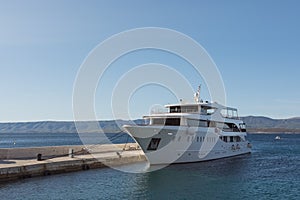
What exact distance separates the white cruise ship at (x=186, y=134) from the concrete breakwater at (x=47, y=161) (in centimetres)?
386

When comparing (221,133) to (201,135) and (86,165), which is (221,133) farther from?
(86,165)

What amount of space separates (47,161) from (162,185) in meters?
10.2

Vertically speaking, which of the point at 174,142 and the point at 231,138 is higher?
the point at 231,138

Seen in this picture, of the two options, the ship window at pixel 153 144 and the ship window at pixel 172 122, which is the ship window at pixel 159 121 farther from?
the ship window at pixel 153 144

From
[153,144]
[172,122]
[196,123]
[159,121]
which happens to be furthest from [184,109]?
[153,144]

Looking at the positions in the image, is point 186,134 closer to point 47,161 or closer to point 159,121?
point 159,121

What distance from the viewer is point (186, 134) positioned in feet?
115

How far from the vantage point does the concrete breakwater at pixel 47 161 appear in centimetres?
2475

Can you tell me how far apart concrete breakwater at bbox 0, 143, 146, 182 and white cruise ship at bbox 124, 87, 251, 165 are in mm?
3857

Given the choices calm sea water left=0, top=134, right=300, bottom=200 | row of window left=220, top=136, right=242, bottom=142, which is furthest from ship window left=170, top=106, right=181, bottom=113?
calm sea water left=0, top=134, right=300, bottom=200

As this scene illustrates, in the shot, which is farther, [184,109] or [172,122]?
[184,109]

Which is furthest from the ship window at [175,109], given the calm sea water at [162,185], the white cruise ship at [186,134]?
the calm sea water at [162,185]

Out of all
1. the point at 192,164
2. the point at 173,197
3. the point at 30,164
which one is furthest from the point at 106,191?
the point at 192,164

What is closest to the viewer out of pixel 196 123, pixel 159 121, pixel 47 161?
pixel 47 161
